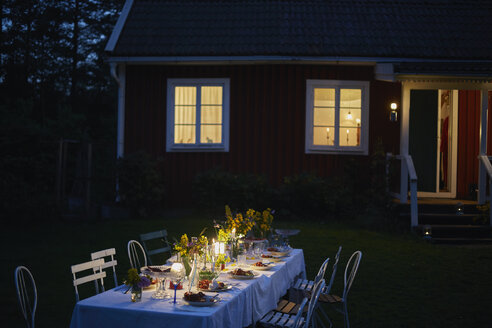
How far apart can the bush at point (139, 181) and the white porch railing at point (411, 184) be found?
5258 mm

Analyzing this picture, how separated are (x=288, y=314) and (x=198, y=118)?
8653 mm

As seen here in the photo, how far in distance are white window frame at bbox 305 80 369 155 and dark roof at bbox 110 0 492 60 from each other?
0.76 m

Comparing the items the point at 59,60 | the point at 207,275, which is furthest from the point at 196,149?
the point at 59,60

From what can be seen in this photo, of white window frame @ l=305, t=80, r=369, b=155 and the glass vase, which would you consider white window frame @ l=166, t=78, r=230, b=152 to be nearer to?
white window frame @ l=305, t=80, r=369, b=155

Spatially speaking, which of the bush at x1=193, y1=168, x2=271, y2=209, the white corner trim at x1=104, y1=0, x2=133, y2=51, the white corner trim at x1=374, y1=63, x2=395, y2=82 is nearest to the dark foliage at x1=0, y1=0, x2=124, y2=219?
the white corner trim at x1=104, y1=0, x2=133, y2=51

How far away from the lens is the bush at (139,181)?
12.6 m

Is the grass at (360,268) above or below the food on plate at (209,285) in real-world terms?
below

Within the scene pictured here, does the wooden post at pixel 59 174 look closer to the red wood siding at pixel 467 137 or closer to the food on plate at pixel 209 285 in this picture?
the food on plate at pixel 209 285

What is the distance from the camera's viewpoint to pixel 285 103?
44.1 feet

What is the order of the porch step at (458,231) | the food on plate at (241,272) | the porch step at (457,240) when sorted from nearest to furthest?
the food on plate at (241,272) → the porch step at (457,240) → the porch step at (458,231)

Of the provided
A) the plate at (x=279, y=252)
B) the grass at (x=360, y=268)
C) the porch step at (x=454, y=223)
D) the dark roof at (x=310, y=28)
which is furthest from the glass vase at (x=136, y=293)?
the dark roof at (x=310, y=28)

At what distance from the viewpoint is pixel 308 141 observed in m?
13.4

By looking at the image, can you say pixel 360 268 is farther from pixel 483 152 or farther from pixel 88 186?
pixel 88 186

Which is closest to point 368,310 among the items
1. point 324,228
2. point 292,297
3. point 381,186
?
point 292,297
